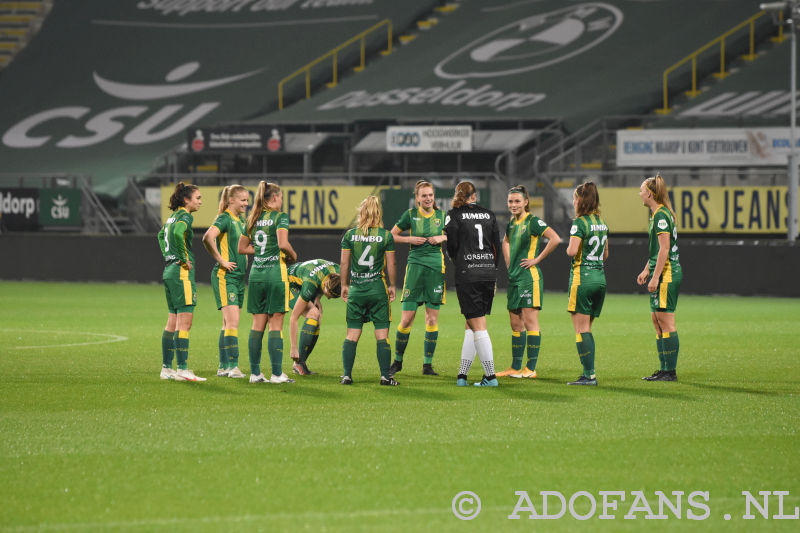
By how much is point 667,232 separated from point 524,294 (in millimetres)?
1670

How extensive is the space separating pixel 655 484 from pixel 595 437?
1.49m

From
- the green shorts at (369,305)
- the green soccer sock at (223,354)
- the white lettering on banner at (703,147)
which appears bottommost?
the green soccer sock at (223,354)

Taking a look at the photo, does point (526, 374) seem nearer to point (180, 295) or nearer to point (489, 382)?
point (489, 382)

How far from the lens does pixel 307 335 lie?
483 inches

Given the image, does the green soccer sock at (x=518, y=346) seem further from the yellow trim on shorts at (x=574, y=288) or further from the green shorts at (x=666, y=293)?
the green shorts at (x=666, y=293)

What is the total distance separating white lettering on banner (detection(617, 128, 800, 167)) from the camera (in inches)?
1112

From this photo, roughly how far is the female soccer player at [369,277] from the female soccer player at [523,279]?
1555 mm

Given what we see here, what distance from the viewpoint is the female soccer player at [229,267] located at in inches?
466

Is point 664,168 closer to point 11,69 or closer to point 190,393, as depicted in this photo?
point 190,393

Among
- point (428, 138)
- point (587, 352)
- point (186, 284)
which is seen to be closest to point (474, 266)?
point (587, 352)

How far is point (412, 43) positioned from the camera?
4297cm

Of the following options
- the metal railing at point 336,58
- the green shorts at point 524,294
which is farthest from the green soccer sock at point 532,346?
the metal railing at point 336,58

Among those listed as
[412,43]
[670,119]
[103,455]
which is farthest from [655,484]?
[412,43]

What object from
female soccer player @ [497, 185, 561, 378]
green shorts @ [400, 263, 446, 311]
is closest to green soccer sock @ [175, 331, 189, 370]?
green shorts @ [400, 263, 446, 311]
